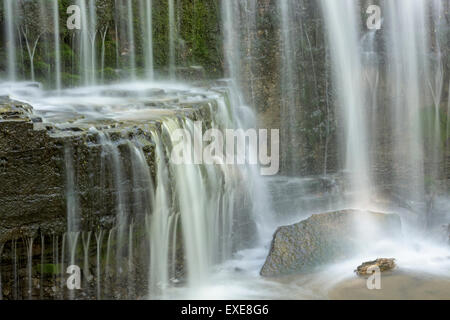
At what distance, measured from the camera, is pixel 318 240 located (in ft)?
27.2

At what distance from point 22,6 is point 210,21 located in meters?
3.25

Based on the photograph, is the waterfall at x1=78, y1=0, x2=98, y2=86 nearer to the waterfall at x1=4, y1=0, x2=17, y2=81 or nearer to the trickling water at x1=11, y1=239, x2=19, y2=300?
the waterfall at x1=4, y1=0, x2=17, y2=81

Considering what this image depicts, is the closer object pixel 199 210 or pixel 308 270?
pixel 199 210

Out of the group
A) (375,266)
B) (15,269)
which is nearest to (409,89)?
(375,266)

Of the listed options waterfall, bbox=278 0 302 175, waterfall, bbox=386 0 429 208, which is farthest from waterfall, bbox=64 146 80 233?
waterfall, bbox=386 0 429 208

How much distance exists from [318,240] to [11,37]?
5.95 m

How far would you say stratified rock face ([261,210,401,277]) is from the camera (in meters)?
7.82

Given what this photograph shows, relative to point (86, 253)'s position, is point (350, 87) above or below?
above

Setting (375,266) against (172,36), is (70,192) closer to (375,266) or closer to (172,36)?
(375,266)

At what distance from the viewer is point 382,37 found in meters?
10.4

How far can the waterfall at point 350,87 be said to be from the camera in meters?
10.2

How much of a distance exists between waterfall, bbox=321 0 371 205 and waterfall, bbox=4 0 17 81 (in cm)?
549

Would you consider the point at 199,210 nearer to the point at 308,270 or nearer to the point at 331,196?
the point at 308,270

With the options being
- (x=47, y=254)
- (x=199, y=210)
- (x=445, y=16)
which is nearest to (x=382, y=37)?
(x=445, y=16)
